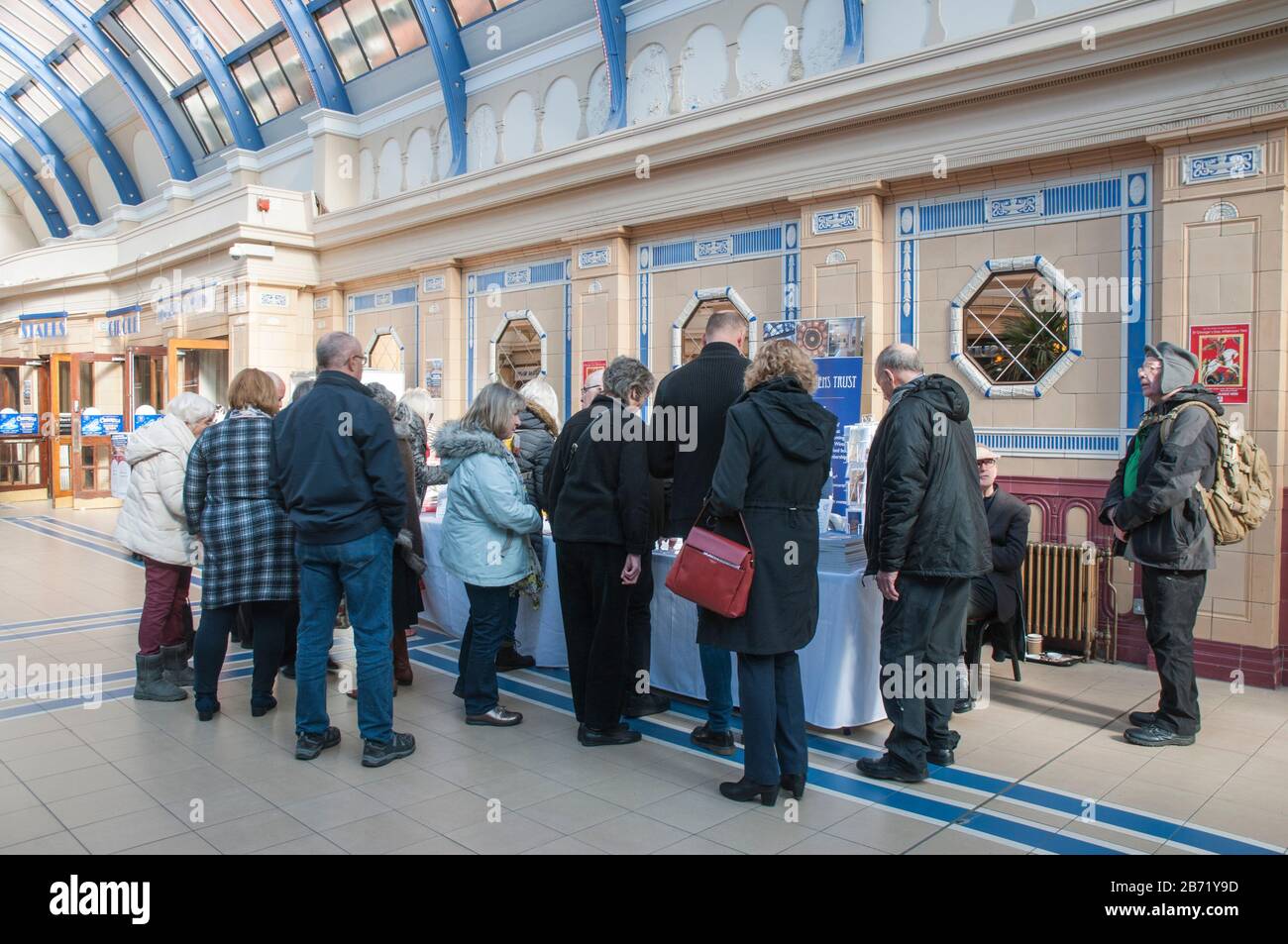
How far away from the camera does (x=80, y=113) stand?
775 inches

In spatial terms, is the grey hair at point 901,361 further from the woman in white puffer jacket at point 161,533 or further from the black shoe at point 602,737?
the woman in white puffer jacket at point 161,533

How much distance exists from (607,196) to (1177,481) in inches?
258

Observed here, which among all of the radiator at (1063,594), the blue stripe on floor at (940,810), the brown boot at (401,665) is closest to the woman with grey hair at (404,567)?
the brown boot at (401,665)

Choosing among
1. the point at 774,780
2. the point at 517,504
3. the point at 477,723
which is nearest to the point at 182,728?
the point at 477,723

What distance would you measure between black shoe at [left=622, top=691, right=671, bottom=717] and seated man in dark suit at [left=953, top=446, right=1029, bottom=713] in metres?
1.53

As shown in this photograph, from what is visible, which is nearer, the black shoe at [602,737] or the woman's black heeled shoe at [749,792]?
the woman's black heeled shoe at [749,792]

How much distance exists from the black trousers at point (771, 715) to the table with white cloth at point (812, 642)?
663 mm

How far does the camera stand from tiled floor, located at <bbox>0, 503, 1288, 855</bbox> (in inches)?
132

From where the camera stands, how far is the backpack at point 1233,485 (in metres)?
4.38

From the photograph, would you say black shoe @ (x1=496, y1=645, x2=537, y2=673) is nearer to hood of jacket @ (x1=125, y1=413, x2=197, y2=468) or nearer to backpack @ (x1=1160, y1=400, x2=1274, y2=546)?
hood of jacket @ (x1=125, y1=413, x2=197, y2=468)

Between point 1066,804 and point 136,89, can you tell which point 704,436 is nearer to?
point 1066,804

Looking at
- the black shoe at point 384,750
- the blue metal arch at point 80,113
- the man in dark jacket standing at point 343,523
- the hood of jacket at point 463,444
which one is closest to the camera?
the man in dark jacket standing at point 343,523

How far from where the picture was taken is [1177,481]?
4289mm
